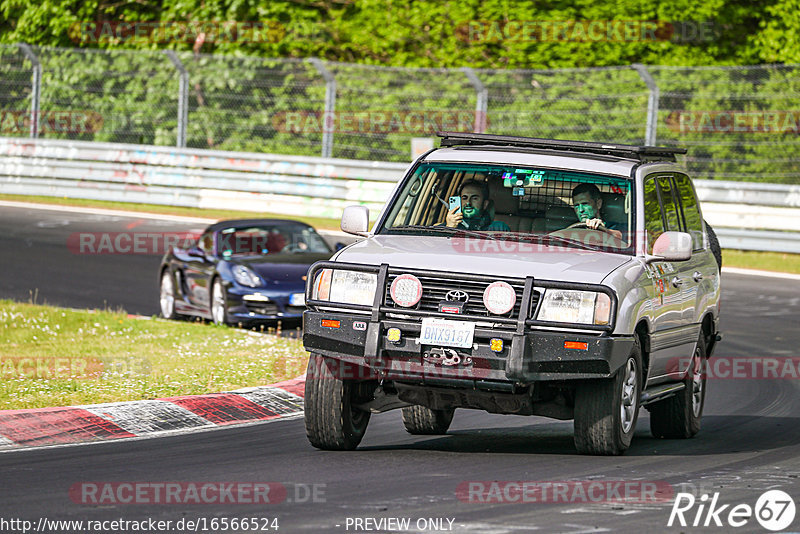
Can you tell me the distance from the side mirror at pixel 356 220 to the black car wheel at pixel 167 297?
9.00 meters

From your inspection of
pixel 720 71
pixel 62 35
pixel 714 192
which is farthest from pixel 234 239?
pixel 62 35

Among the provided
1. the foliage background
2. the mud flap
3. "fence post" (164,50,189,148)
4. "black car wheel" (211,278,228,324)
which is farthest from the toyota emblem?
"fence post" (164,50,189,148)

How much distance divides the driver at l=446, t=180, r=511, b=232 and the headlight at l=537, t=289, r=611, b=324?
3.93ft

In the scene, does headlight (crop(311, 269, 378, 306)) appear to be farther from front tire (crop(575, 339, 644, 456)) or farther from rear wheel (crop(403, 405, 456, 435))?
rear wheel (crop(403, 405, 456, 435))

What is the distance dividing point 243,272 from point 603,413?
28.9 ft

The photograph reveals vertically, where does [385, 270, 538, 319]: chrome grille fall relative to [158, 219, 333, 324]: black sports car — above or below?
above

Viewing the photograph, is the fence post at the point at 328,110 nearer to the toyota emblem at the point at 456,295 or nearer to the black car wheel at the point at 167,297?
the black car wheel at the point at 167,297

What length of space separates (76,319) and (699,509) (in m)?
9.99

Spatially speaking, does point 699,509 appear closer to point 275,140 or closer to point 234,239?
point 234,239

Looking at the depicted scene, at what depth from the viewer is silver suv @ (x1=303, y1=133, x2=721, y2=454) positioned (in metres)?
8.38

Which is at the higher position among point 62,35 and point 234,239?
point 62,35

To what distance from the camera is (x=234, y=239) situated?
18016 mm

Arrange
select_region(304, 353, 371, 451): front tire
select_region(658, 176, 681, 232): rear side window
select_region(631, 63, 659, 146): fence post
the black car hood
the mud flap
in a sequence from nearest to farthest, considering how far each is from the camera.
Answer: the mud flap → select_region(304, 353, 371, 451): front tire → select_region(658, 176, 681, 232): rear side window → the black car hood → select_region(631, 63, 659, 146): fence post

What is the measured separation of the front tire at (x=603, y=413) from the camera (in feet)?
28.3
